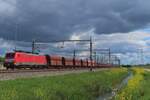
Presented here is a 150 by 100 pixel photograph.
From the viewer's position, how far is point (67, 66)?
101 m

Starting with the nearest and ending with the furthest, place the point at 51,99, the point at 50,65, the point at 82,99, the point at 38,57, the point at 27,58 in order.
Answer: the point at 51,99, the point at 82,99, the point at 27,58, the point at 38,57, the point at 50,65

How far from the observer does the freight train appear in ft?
219

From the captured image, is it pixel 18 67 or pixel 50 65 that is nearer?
pixel 18 67

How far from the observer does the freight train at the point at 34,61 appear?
66.6 meters

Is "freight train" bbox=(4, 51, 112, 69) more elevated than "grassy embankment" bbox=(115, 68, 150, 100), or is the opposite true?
"freight train" bbox=(4, 51, 112, 69)

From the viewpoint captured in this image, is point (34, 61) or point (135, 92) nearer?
point (135, 92)

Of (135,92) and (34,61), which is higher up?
(34,61)

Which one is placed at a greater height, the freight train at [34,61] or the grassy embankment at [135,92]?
the freight train at [34,61]

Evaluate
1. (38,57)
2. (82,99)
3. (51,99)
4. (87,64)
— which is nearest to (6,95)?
(51,99)

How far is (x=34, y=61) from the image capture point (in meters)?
76.0

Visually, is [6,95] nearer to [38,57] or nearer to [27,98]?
[27,98]

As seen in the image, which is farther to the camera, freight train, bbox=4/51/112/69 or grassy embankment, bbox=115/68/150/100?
freight train, bbox=4/51/112/69

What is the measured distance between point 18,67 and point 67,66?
3286 centimetres

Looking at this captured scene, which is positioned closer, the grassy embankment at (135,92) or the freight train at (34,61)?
the grassy embankment at (135,92)
